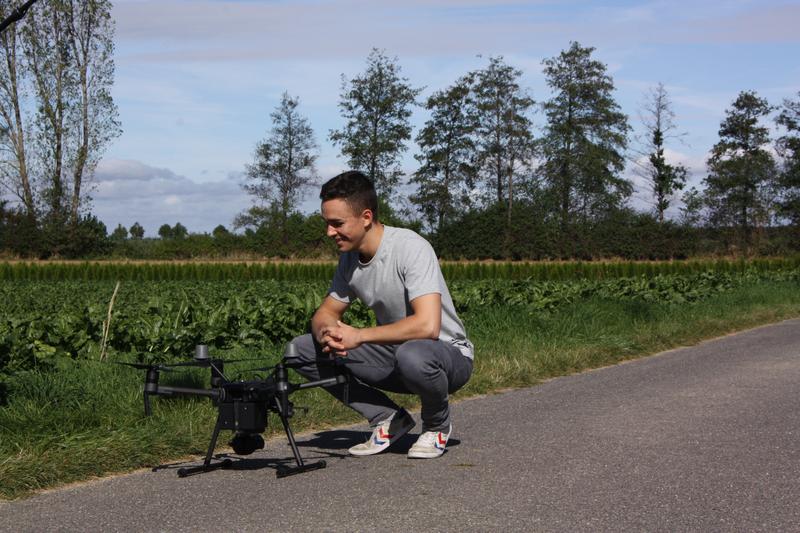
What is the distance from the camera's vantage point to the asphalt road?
4.20 meters

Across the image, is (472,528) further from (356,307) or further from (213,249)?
(213,249)

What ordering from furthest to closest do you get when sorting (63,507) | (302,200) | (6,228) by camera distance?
(302,200) < (6,228) < (63,507)

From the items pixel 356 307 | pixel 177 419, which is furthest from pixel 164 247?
pixel 177 419

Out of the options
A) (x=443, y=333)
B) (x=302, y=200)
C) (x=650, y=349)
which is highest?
(x=302, y=200)

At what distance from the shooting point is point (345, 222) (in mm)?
5293

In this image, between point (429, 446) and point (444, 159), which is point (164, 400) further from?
point (444, 159)

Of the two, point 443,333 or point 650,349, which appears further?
point 650,349

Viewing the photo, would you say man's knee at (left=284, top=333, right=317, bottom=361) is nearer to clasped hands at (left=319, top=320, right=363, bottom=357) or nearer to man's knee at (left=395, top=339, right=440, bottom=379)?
clasped hands at (left=319, top=320, right=363, bottom=357)

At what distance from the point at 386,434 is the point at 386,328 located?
A: 0.82m

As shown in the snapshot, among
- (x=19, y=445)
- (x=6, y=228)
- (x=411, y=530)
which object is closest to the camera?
(x=411, y=530)

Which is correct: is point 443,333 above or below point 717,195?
below

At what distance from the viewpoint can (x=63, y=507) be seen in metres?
4.53

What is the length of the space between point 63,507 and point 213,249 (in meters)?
49.4

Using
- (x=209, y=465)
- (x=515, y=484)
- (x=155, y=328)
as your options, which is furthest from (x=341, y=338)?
(x=155, y=328)
